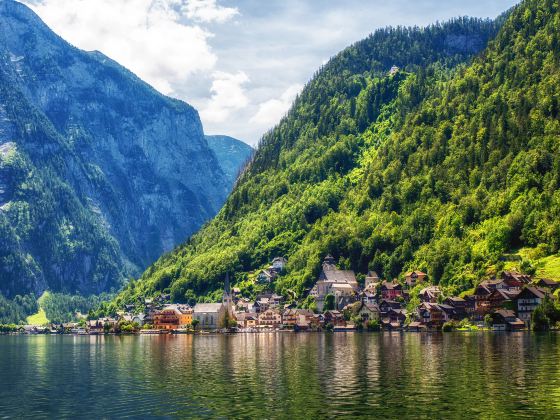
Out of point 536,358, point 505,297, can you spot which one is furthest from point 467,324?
point 536,358

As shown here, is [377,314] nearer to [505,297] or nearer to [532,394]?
[505,297]

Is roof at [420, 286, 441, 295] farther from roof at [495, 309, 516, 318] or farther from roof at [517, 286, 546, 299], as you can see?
roof at [517, 286, 546, 299]

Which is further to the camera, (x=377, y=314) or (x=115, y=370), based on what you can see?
(x=377, y=314)

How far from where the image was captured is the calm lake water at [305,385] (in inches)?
2149

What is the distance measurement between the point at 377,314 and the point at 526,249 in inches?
1686

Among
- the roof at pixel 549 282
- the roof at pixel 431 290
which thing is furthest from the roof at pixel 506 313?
the roof at pixel 431 290

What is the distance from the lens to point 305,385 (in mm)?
67688

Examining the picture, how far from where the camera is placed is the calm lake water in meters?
54.6

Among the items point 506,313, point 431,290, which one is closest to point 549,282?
point 506,313

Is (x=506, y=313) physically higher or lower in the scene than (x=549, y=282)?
lower

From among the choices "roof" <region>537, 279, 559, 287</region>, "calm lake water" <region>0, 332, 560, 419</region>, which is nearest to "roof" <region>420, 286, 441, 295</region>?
"roof" <region>537, 279, 559, 287</region>

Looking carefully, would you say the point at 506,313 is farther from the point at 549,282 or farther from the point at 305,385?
the point at 305,385

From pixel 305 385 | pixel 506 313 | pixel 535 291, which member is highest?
pixel 535 291

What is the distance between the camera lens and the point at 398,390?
204 feet
